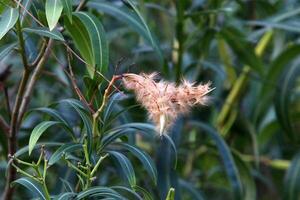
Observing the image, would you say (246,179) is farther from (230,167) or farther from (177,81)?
(177,81)

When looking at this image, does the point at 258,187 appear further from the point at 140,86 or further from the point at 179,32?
the point at 140,86

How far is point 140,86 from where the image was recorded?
1.07m

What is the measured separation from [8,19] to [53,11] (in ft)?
0.23

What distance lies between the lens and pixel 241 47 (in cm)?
206

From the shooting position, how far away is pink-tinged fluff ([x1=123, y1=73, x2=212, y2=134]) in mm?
1033

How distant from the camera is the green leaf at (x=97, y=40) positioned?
1.21 meters

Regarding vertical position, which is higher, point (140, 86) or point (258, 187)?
point (140, 86)

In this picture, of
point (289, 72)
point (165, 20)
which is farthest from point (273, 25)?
point (165, 20)

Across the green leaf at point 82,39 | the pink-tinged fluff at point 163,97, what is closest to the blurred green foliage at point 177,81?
the green leaf at point 82,39

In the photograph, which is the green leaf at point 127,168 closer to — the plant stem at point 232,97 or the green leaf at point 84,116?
the green leaf at point 84,116

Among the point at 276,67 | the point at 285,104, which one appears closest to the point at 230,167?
the point at 285,104

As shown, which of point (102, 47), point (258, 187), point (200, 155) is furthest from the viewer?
point (258, 187)

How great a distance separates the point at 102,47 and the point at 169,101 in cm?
22

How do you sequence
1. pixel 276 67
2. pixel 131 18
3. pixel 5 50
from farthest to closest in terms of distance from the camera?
pixel 276 67
pixel 131 18
pixel 5 50
